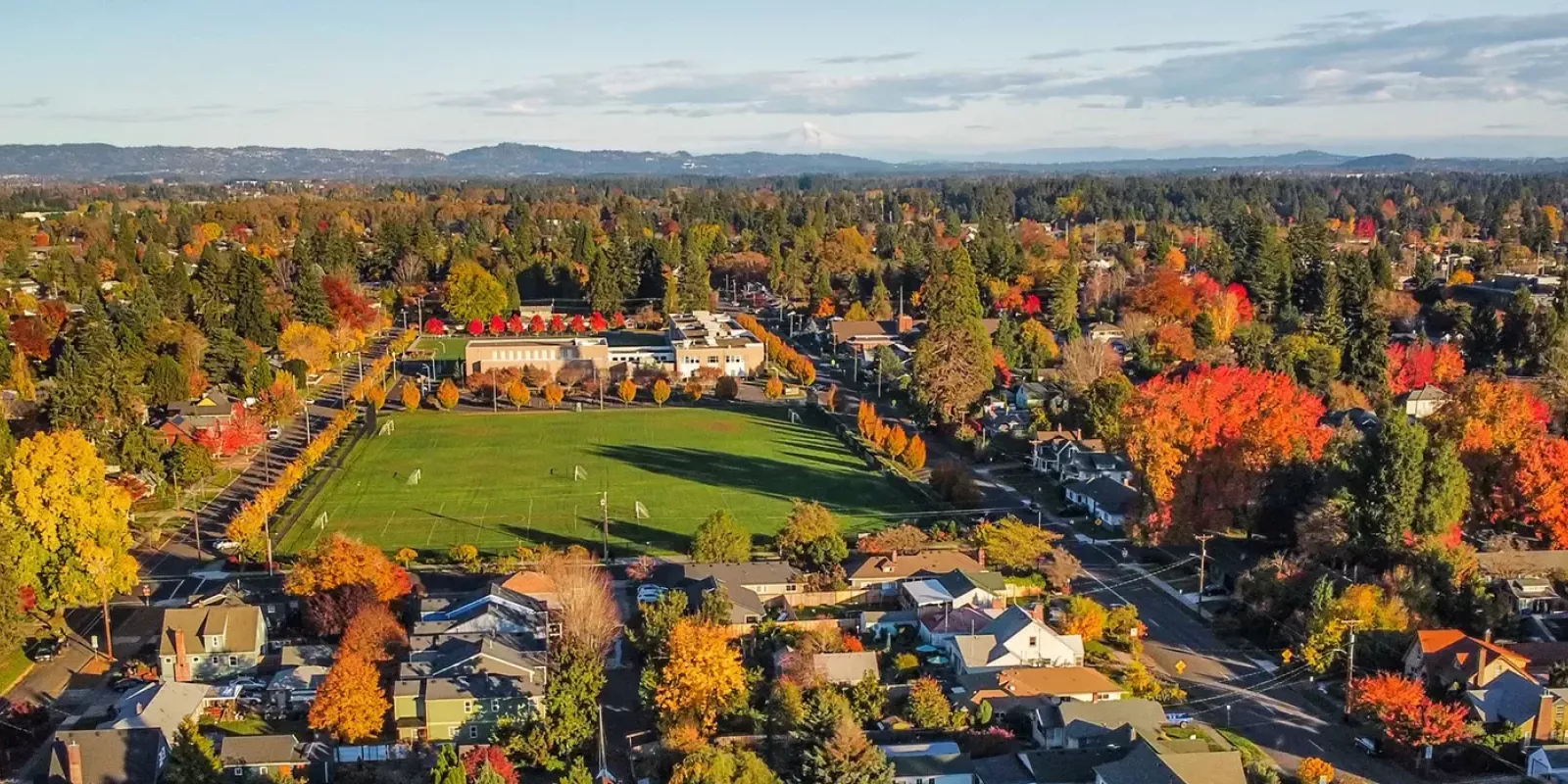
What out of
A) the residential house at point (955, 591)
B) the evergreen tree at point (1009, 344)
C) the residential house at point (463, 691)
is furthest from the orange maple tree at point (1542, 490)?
the evergreen tree at point (1009, 344)

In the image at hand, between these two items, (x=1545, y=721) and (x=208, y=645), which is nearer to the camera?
(x=1545, y=721)

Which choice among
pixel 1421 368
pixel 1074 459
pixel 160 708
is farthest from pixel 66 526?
pixel 1421 368

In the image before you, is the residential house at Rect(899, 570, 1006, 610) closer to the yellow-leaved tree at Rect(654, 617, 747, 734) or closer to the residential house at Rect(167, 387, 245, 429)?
the yellow-leaved tree at Rect(654, 617, 747, 734)

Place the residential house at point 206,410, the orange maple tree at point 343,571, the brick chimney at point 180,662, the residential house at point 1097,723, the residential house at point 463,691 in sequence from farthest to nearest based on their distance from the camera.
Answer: the residential house at point 206,410 < the orange maple tree at point 343,571 < the brick chimney at point 180,662 < the residential house at point 463,691 < the residential house at point 1097,723

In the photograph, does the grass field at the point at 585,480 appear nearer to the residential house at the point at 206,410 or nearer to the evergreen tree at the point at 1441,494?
the residential house at the point at 206,410

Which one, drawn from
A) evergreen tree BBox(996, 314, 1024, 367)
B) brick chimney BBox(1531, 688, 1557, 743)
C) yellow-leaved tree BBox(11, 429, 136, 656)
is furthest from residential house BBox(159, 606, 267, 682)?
evergreen tree BBox(996, 314, 1024, 367)

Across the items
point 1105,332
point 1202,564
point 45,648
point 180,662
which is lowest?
point 45,648

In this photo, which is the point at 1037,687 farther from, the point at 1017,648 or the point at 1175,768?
the point at 1175,768
